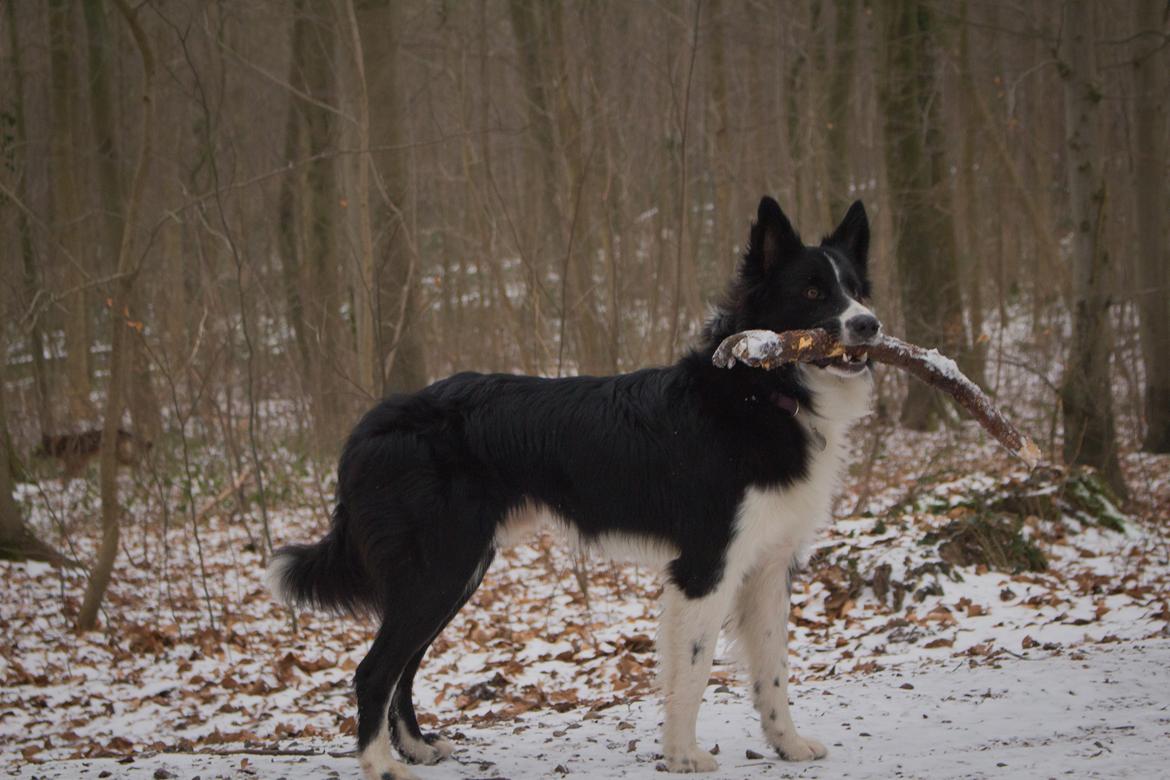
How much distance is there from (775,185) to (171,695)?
51.6 feet

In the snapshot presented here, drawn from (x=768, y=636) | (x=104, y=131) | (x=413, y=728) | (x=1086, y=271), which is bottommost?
(x=413, y=728)

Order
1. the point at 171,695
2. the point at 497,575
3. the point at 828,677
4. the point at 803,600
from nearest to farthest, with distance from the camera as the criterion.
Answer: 1. the point at 828,677
2. the point at 171,695
3. the point at 803,600
4. the point at 497,575

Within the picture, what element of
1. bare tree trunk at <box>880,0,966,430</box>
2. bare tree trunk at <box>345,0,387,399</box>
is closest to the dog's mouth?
bare tree trunk at <box>345,0,387,399</box>

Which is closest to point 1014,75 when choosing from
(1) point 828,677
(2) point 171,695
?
(1) point 828,677

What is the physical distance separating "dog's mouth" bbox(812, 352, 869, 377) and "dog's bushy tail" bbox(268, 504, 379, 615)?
2212mm

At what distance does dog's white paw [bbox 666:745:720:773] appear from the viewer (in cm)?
399

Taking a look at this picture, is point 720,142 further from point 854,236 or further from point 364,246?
point 854,236

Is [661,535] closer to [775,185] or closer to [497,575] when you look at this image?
[497,575]

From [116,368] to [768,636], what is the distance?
5.00 m

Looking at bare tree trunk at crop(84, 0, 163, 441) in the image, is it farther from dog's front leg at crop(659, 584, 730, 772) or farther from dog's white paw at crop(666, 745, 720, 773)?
dog's white paw at crop(666, 745, 720, 773)

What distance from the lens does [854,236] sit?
4.54 meters

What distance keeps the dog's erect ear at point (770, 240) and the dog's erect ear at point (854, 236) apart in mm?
318

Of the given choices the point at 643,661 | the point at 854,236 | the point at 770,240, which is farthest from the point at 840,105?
the point at 770,240

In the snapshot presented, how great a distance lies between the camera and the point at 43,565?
327 inches
